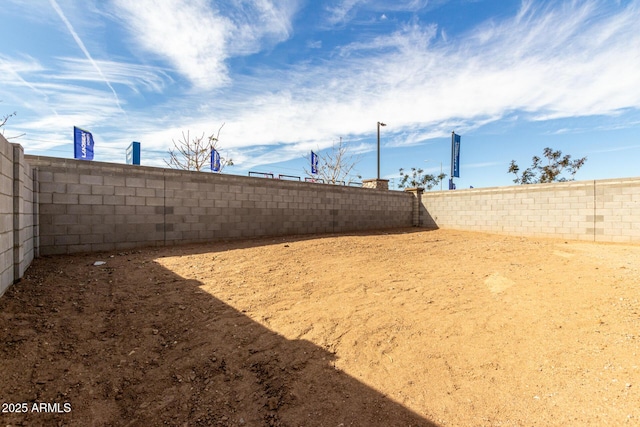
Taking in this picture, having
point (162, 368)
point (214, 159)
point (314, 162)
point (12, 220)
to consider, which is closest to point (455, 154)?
point (314, 162)

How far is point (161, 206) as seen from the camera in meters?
7.87

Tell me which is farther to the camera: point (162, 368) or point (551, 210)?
point (551, 210)

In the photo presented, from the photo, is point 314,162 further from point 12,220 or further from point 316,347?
point 316,347

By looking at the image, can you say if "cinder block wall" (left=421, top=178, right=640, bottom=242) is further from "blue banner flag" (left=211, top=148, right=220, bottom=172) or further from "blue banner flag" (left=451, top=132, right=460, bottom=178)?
"blue banner flag" (left=211, top=148, right=220, bottom=172)

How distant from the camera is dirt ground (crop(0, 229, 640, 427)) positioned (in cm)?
251

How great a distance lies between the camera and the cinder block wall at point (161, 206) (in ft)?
21.2

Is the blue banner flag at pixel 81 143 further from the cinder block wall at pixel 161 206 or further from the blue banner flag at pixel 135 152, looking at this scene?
the cinder block wall at pixel 161 206

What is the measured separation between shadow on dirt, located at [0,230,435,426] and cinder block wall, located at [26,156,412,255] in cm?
260

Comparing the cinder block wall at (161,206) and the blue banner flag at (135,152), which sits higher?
Answer: the blue banner flag at (135,152)

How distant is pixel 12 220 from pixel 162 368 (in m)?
3.20

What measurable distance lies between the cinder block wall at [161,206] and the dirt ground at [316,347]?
4.30 ft

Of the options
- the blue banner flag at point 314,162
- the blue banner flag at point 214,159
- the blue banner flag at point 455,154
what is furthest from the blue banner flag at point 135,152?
the blue banner flag at point 455,154

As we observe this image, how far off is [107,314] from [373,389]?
3444mm

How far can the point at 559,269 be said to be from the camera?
19.9ft
